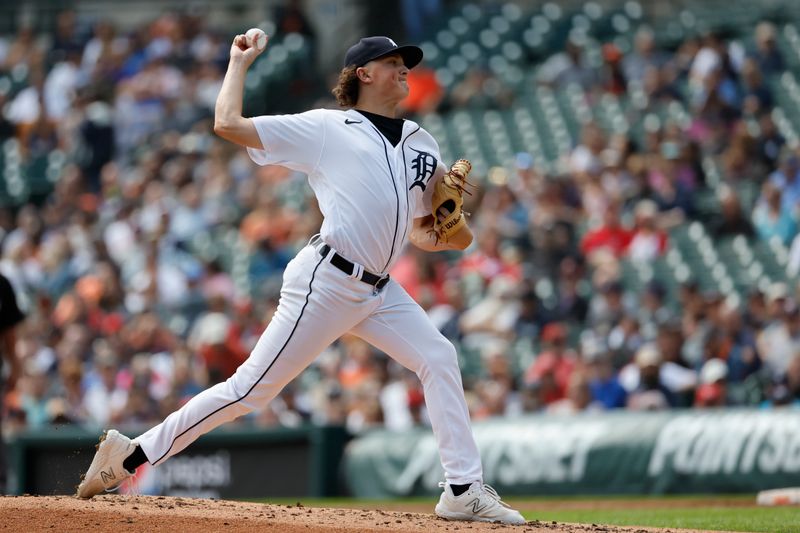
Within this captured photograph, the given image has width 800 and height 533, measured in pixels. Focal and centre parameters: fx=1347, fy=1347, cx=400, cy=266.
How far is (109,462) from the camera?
19.5 feet

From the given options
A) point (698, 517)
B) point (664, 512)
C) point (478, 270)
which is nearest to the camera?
point (698, 517)

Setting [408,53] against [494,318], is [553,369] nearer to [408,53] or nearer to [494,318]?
[494,318]

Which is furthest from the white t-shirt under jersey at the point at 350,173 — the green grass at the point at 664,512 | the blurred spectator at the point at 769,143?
the blurred spectator at the point at 769,143

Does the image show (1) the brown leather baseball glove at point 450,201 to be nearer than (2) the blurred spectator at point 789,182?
Yes

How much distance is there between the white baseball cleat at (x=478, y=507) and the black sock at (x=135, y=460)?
4.39ft

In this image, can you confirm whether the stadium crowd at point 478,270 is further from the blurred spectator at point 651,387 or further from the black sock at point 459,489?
the black sock at point 459,489

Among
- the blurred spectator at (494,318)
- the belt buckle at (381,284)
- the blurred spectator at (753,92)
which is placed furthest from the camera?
the blurred spectator at (753,92)

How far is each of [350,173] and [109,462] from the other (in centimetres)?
167

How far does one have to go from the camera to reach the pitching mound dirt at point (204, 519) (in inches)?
215

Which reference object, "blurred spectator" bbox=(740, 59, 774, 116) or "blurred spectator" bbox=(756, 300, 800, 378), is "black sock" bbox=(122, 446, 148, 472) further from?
"blurred spectator" bbox=(740, 59, 774, 116)

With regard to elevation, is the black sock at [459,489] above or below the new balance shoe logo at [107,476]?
below

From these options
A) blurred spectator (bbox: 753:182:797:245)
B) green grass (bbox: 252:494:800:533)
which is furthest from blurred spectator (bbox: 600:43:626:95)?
green grass (bbox: 252:494:800:533)

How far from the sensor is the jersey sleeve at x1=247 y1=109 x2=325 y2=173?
5621 millimetres

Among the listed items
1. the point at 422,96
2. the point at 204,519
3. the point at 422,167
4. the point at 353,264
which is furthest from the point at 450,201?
the point at 422,96
